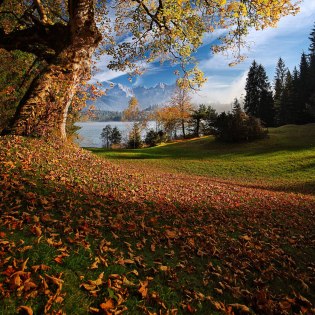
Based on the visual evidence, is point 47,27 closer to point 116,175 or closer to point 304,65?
point 116,175

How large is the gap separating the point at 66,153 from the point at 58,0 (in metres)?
10.1

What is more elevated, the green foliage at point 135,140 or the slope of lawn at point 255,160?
the green foliage at point 135,140

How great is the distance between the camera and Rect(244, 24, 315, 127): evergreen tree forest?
59.3 meters

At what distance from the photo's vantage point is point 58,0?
15445mm

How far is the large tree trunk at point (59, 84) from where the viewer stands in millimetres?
10562

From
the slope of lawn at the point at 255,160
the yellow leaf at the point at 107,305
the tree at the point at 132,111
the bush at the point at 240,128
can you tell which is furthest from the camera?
the tree at the point at 132,111

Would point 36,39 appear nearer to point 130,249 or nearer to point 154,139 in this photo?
point 130,249

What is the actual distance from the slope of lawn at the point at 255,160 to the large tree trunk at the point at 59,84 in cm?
1586

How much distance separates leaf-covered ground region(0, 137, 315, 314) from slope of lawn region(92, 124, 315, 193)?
14522mm

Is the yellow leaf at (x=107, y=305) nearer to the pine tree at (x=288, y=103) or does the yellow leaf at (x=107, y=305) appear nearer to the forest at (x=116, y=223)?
the forest at (x=116, y=223)

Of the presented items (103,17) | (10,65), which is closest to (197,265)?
(103,17)

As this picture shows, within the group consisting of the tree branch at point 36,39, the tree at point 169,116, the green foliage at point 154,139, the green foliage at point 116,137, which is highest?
the tree at point 169,116

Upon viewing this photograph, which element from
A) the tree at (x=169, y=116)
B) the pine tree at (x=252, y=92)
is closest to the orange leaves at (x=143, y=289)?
the tree at (x=169, y=116)

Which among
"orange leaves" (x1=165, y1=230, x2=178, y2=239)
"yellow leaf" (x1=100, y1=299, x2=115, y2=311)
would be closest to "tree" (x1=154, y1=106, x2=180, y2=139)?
"orange leaves" (x1=165, y1=230, x2=178, y2=239)
